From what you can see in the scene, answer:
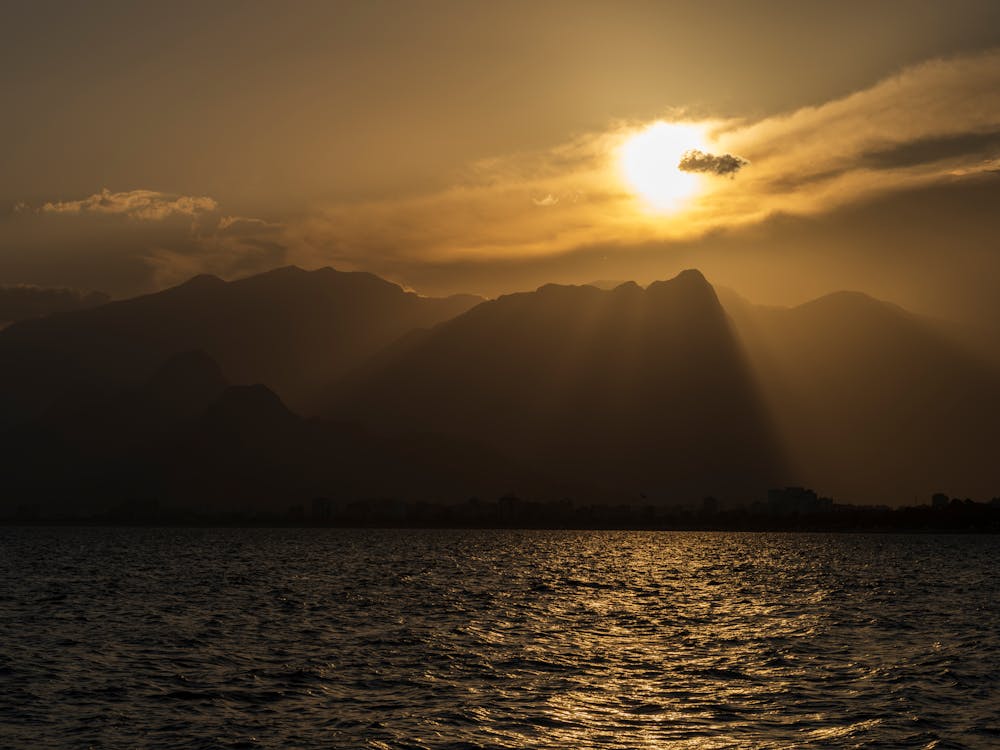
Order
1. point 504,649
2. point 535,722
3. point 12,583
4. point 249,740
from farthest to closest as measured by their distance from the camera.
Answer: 1. point 12,583
2. point 504,649
3. point 535,722
4. point 249,740

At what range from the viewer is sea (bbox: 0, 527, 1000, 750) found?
3900 centimetres

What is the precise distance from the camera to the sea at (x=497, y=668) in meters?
39.0

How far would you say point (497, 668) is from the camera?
53.5m

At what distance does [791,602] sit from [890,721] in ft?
180

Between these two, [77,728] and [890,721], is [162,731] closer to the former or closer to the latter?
[77,728]

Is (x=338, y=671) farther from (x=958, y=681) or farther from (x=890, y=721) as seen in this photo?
(x=958, y=681)

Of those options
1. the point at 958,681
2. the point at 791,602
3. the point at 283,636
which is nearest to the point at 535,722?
the point at 958,681

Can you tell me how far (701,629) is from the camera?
234 ft

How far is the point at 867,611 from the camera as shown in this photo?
84250 mm

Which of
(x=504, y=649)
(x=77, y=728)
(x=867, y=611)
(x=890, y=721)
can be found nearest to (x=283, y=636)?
(x=504, y=649)

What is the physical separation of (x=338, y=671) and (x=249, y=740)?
14.6 meters

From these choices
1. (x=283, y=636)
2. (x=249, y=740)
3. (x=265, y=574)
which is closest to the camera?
(x=249, y=740)

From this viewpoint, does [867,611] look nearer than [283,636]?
No

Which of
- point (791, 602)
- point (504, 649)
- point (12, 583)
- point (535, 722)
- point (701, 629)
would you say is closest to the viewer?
point (535, 722)
